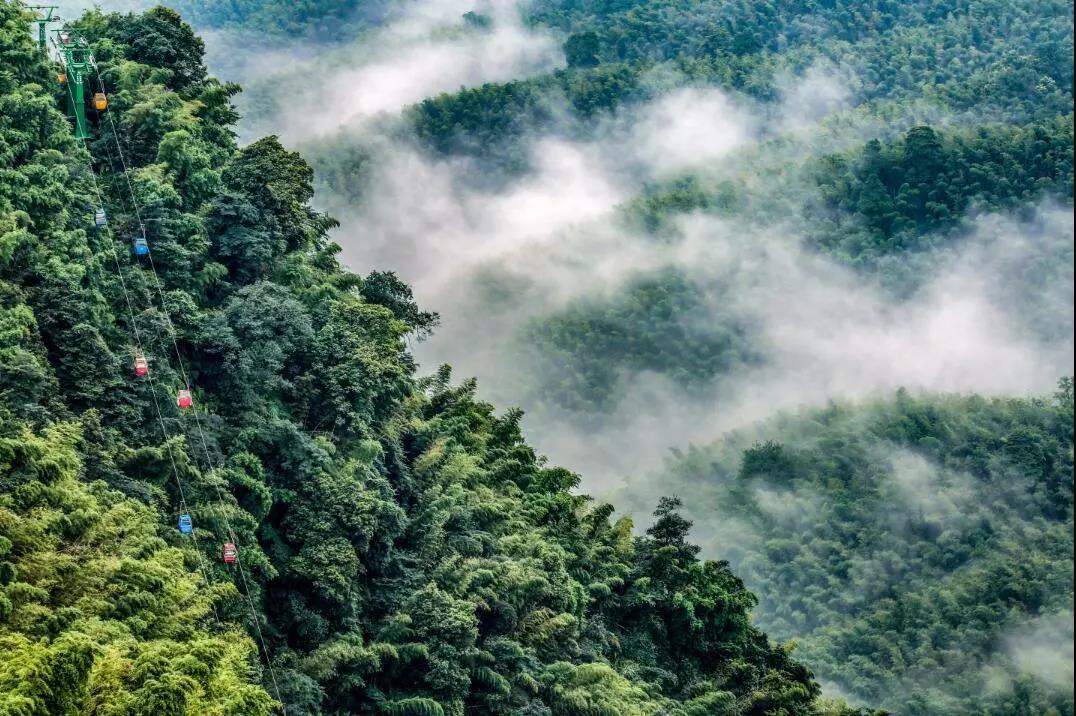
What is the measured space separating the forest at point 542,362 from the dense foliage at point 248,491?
0.09m

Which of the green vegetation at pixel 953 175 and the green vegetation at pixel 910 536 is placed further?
the green vegetation at pixel 953 175

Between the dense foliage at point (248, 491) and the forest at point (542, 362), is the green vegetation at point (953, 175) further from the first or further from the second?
the dense foliage at point (248, 491)

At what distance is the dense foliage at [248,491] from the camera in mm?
19891

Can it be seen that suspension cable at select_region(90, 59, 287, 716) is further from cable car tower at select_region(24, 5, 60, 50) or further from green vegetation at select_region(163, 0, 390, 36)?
green vegetation at select_region(163, 0, 390, 36)

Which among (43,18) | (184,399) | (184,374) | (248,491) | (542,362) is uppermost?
(542,362)

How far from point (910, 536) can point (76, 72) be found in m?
44.5

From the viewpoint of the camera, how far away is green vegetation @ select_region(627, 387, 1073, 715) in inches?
2196

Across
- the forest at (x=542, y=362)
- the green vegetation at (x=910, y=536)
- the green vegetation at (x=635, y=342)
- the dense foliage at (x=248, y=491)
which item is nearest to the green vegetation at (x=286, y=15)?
the forest at (x=542, y=362)

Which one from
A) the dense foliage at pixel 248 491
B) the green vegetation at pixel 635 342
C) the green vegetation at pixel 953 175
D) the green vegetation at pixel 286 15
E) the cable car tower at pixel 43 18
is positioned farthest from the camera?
the green vegetation at pixel 286 15

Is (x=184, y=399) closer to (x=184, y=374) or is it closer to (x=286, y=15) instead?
(x=184, y=374)

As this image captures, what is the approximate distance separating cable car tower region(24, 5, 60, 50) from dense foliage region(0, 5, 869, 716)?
1.73 ft

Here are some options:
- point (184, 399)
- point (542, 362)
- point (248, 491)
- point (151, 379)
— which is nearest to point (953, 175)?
point (542, 362)

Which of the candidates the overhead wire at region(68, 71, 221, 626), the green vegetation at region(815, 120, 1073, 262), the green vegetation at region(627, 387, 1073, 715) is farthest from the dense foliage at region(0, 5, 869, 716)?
the green vegetation at region(815, 120, 1073, 262)

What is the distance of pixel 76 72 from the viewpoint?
103 feet
